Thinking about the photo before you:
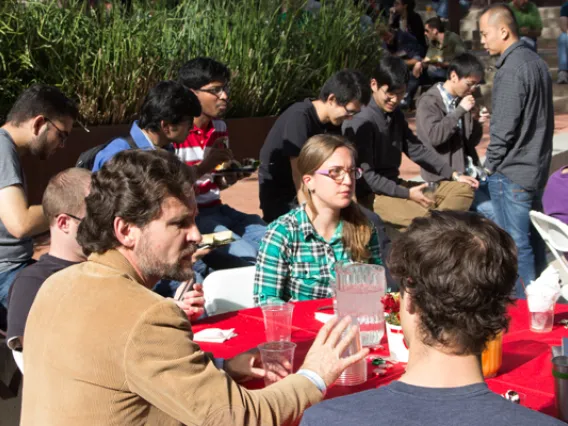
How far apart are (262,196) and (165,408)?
3973 mm

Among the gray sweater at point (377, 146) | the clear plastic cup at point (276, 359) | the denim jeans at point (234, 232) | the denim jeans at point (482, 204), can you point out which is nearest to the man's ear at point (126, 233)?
the clear plastic cup at point (276, 359)

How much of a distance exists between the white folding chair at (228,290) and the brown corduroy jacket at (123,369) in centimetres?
181

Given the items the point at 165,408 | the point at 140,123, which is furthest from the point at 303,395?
the point at 140,123

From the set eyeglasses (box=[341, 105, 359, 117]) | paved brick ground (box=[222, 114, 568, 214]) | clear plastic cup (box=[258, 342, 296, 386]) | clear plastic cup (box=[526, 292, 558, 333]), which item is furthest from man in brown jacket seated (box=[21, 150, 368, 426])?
paved brick ground (box=[222, 114, 568, 214])

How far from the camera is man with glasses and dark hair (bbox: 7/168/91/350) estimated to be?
10.8 feet

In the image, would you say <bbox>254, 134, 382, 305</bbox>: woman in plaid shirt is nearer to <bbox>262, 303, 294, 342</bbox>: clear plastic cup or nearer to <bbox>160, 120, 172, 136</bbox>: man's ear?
<bbox>262, 303, 294, 342</bbox>: clear plastic cup

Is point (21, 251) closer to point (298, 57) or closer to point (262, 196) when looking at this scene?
point (262, 196)

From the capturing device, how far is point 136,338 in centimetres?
209

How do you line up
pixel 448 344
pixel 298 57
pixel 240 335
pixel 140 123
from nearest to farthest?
pixel 448 344, pixel 240 335, pixel 140 123, pixel 298 57

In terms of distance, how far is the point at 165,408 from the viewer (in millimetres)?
2133

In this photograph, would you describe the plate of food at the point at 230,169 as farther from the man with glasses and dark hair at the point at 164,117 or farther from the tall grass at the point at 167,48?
the tall grass at the point at 167,48

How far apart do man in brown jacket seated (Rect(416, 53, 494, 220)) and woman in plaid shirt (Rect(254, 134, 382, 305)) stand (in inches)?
115

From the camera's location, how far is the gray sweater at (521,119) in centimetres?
600

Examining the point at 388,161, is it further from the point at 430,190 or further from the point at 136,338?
the point at 136,338
